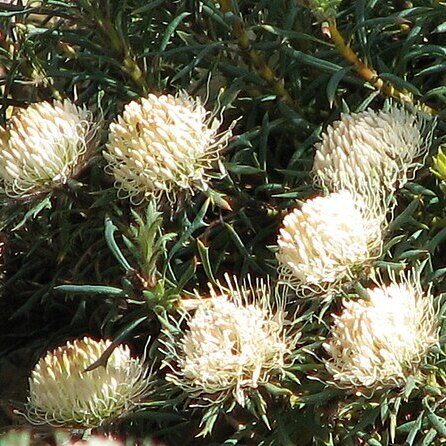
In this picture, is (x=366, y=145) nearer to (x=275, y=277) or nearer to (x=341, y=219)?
(x=341, y=219)

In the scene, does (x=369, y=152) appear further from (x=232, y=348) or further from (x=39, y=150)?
(x=39, y=150)

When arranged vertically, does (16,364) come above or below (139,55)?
below

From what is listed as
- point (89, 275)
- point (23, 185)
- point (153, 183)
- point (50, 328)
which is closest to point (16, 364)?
point (50, 328)

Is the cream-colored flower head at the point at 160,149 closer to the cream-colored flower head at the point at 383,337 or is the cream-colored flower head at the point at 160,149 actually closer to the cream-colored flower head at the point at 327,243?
the cream-colored flower head at the point at 327,243

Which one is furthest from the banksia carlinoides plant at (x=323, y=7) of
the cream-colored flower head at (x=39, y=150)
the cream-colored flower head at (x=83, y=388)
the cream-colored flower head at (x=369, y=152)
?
the cream-colored flower head at (x=83, y=388)

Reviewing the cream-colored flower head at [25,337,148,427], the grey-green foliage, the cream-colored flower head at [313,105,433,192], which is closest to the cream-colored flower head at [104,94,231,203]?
the grey-green foliage

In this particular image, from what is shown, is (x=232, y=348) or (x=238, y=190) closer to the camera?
(x=232, y=348)

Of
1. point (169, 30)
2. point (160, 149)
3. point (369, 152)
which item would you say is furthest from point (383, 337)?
point (169, 30)
